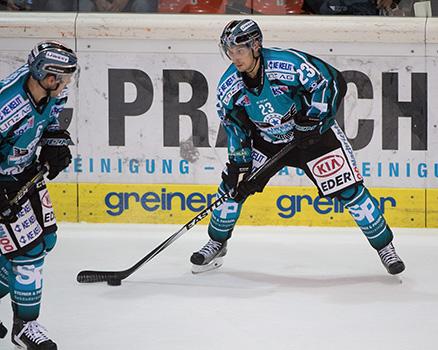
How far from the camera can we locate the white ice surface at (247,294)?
12.1 ft

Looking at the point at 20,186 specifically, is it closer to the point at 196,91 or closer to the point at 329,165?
the point at 329,165

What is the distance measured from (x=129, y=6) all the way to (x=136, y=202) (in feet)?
3.73

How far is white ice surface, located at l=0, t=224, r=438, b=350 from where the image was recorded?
3.68 m

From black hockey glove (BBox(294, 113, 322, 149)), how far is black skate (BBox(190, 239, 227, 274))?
0.72 meters

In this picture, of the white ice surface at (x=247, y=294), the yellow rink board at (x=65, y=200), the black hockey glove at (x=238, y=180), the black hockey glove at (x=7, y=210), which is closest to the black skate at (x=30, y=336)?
the white ice surface at (x=247, y=294)

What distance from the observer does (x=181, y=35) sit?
19.6 ft

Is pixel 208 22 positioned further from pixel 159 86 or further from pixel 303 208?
pixel 303 208

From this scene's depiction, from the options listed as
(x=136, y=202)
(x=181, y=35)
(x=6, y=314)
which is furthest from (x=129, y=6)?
(x=6, y=314)

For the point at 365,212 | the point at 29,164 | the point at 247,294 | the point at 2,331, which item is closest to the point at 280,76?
the point at 365,212

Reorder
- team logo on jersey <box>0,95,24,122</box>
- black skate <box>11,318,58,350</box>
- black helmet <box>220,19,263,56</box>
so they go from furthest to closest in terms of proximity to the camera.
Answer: black helmet <box>220,19,263,56</box> → black skate <box>11,318,58,350</box> → team logo on jersey <box>0,95,24,122</box>

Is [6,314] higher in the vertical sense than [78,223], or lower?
higher

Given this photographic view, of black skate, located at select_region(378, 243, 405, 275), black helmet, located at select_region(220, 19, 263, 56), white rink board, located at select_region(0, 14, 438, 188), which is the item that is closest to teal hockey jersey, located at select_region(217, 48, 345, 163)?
black helmet, located at select_region(220, 19, 263, 56)

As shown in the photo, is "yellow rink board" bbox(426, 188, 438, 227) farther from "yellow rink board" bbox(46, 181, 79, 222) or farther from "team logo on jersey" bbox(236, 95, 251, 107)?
"yellow rink board" bbox(46, 181, 79, 222)

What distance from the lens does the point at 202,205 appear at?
601cm
